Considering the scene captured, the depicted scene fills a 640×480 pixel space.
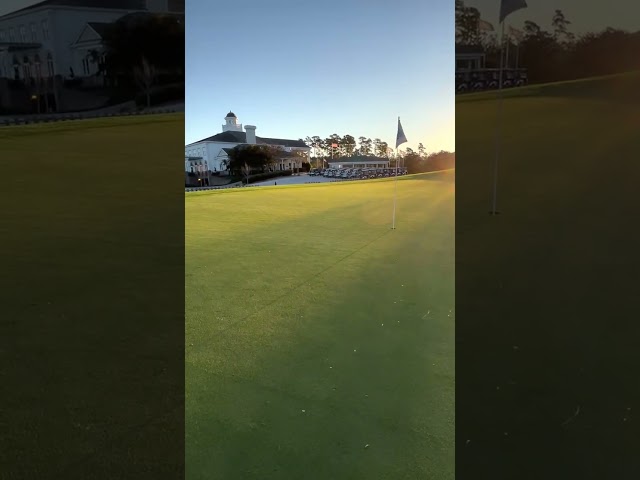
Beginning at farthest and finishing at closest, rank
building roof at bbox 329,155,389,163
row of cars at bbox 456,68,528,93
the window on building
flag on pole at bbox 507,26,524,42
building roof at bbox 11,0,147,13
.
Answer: the window on building < building roof at bbox 11,0,147,13 < building roof at bbox 329,155,389,163 < row of cars at bbox 456,68,528,93 < flag on pole at bbox 507,26,524,42

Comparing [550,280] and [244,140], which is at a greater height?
[244,140]

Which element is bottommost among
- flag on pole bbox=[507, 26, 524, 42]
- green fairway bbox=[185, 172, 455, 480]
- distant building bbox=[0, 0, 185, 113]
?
green fairway bbox=[185, 172, 455, 480]

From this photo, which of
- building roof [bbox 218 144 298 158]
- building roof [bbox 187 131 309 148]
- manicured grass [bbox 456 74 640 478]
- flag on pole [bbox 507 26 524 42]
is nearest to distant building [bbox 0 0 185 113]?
building roof [bbox 187 131 309 148]

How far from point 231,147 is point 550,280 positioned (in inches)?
297

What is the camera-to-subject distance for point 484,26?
12.4ft

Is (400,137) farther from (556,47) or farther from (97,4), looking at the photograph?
(97,4)

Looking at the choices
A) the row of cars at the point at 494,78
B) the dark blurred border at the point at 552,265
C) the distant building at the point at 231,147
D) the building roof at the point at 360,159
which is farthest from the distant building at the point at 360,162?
the row of cars at the point at 494,78

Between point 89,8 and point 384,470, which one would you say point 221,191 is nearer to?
point 89,8

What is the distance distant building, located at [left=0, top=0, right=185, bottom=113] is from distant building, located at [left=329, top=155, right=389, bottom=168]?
4171mm

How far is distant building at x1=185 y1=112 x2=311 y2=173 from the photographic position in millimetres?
8586

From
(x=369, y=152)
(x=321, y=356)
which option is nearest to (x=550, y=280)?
(x=321, y=356)

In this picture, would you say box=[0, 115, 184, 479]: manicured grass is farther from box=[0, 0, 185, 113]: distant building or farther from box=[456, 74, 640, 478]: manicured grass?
box=[0, 0, 185, 113]: distant building

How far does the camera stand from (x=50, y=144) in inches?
304

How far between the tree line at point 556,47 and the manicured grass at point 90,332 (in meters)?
2.74
